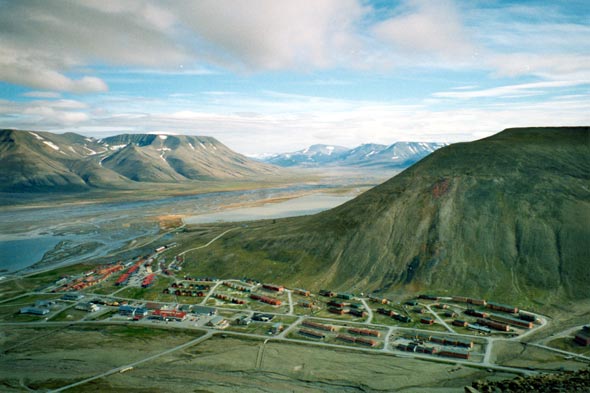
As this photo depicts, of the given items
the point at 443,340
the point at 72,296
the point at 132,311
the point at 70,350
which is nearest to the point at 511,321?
the point at 443,340

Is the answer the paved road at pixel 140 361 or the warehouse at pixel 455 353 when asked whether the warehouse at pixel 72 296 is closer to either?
the paved road at pixel 140 361

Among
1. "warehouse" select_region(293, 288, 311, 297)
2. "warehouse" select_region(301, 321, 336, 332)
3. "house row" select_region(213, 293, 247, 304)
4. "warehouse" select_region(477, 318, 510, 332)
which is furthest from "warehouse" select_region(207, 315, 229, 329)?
"warehouse" select_region(477, 318, 510, 332)

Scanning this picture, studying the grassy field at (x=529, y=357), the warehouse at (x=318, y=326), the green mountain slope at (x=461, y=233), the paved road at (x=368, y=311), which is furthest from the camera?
the green mountain slope at (x=461, y=233)

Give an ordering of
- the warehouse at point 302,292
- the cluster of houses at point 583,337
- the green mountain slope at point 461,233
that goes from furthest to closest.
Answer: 1. the warehouse at point 302,292
2. the green mountain slope at point 461,233
3. the cluster of houses at point 583,337

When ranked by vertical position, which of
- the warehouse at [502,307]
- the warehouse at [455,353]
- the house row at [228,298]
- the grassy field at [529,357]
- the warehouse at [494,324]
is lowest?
the house row at [228,298]

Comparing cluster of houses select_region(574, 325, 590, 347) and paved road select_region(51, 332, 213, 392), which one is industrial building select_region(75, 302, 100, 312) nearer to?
paved road select_region(51, 332, 213, 392)

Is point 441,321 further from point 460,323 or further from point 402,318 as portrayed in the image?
point 402,318

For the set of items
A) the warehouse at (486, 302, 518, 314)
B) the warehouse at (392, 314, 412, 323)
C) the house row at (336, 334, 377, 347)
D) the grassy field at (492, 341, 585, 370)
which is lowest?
the house row at (336, 334, 377, 347)

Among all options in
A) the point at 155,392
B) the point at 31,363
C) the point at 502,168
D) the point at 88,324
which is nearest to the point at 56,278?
the point at 88,324

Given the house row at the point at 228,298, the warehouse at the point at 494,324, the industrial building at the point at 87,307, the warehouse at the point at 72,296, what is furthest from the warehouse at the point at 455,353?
the warehouse at the point at 72,296
